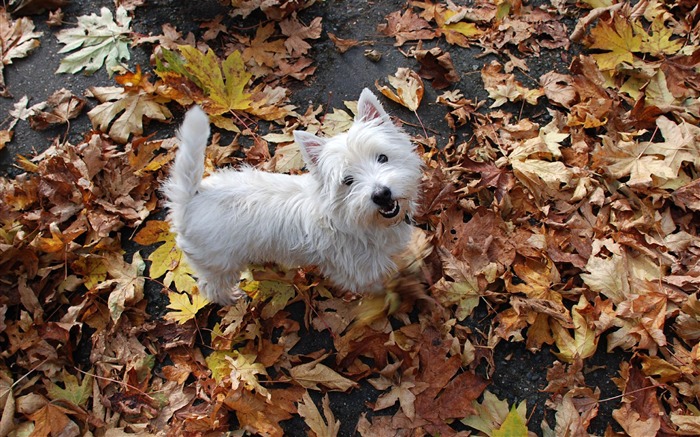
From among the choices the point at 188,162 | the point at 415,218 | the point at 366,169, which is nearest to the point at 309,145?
the point at 366,169

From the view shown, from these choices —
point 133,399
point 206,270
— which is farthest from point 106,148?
point 133,399

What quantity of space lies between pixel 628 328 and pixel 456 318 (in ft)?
3.38

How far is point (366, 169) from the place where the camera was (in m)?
2.76

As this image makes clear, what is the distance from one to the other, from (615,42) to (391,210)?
2808mm

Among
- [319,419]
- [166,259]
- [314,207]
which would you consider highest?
[314,207]

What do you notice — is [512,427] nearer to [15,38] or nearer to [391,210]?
[391,210]

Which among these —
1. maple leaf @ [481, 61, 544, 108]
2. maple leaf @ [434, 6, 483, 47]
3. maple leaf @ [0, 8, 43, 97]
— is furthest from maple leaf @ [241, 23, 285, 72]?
maple leaf @ [0, 8, 43, 97]

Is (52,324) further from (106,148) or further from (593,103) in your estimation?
(593,103)

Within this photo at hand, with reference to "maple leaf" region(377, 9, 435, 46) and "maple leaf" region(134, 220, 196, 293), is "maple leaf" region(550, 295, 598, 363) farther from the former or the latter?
"maple leaf" region(377, 9, 435, 46)

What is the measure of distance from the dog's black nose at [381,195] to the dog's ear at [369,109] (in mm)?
483

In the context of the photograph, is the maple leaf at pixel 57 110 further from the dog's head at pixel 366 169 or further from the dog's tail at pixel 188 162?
the dog's head at pixel 366 169

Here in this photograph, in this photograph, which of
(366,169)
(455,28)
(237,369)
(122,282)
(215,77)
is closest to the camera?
(366,169)

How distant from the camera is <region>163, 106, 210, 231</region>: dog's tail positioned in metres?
2.51

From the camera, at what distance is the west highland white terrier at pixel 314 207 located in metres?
2.75
